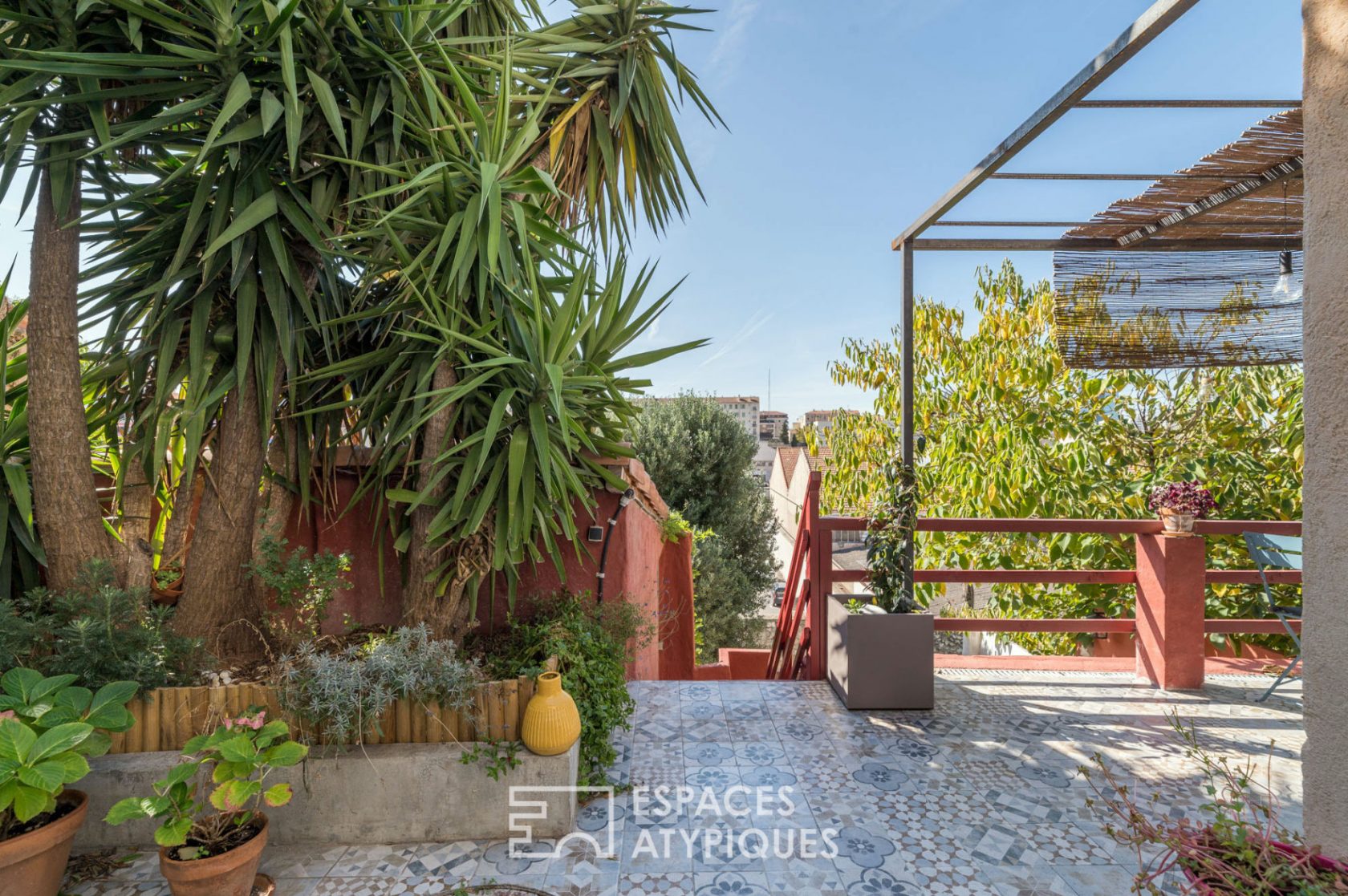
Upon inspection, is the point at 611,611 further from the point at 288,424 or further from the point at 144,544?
the point at 144,544

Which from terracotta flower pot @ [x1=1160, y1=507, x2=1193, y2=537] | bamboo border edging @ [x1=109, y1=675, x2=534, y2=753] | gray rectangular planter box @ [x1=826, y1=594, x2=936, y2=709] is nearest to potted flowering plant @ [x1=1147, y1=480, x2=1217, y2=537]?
terracotta flower pot @ [x1=1160, y1=507, x2=1193, y2=537]

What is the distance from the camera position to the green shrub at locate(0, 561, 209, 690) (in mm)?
2145

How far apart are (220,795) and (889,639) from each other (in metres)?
2.85

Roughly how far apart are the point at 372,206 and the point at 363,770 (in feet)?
7.24

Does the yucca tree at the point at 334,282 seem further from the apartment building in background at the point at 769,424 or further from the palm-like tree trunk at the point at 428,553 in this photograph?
the apartment building in background at the point at 769,424

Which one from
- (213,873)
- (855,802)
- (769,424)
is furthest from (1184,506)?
(769,424)

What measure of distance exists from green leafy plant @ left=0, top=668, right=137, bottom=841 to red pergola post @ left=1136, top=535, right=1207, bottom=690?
4771 millimetres

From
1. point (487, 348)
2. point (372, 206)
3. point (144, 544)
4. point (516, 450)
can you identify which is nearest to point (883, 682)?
point (516, 450)

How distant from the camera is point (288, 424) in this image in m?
2.81

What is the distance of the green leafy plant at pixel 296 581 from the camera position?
2.50 metres

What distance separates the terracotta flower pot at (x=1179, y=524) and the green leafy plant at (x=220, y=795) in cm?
432

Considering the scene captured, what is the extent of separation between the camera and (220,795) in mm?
1791

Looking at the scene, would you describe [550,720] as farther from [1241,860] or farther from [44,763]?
[1241,860]

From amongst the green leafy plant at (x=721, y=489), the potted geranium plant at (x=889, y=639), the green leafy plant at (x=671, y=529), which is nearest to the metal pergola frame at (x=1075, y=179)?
the potted geranium plant at (x=889, y=639)
